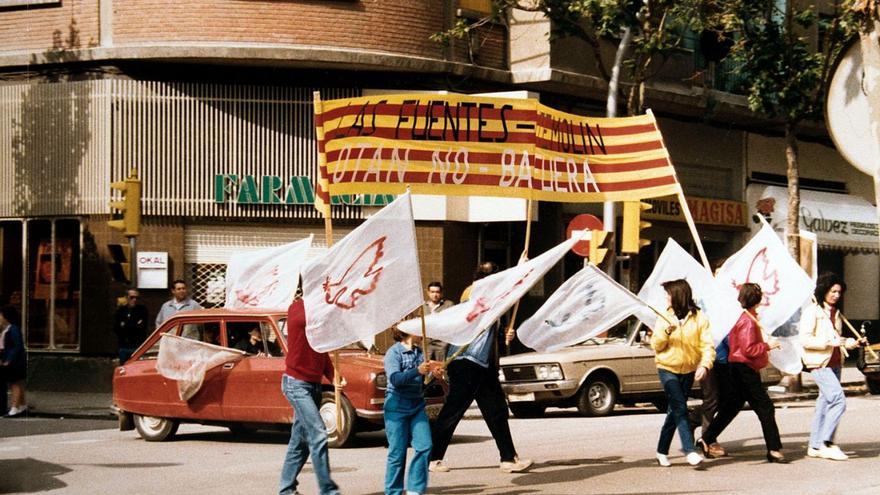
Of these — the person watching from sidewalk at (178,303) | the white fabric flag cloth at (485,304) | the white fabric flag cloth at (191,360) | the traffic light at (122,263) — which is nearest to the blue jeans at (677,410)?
the white fabric flag cloth at (485,304)

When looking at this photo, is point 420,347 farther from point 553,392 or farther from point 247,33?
point 247,33

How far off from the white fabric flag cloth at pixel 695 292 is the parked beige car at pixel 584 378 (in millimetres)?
5556

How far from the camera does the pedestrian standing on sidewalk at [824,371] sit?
12844mm

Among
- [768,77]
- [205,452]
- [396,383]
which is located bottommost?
[205,452]

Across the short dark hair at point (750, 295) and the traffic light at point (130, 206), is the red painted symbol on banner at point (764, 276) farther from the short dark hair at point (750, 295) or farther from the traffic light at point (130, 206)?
the traffic light at point (130, 206)

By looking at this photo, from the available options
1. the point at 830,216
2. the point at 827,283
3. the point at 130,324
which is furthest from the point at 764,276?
the point at 830,216

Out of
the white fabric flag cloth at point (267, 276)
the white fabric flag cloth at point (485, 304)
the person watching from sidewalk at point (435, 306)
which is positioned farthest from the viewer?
the person watching from sidewalk at point (435, 306)

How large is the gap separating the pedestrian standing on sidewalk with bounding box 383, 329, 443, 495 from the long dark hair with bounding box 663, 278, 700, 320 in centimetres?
289

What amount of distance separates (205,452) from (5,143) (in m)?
12.1

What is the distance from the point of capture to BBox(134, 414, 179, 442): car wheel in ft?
51.6

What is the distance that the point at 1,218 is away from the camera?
24938 millimetres

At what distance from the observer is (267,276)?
15688 millimetres

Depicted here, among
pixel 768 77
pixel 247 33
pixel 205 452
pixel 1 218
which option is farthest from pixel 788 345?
pixel 1 218

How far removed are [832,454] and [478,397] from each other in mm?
3328
